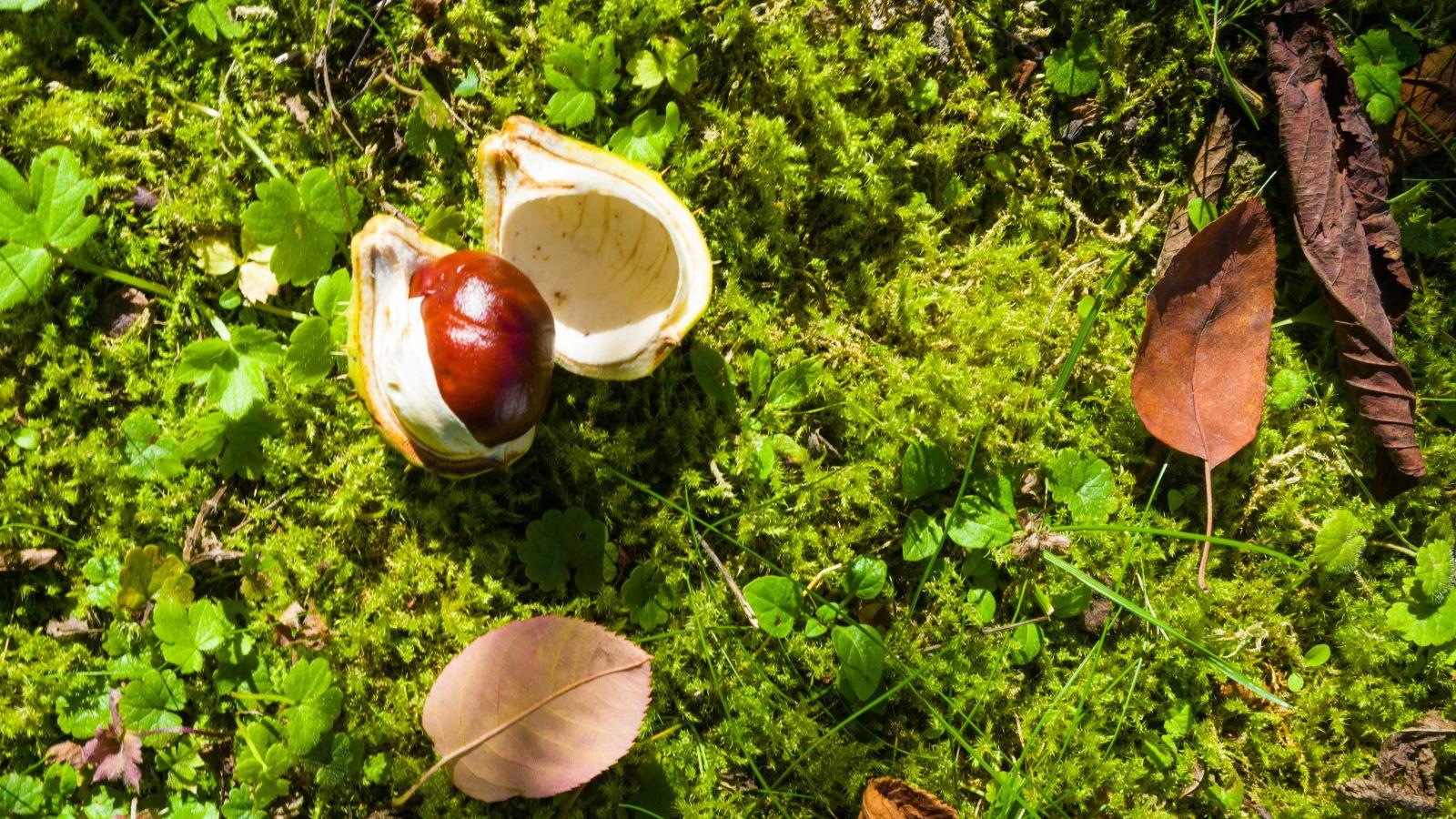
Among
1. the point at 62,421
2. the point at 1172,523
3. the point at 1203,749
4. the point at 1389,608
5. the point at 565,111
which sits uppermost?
the point at 565,111

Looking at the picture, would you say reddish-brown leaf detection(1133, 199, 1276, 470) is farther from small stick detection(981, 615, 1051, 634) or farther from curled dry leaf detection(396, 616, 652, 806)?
curled dry leaf detection(396, 616, 652, 806)

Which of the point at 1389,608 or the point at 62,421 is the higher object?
the point at 62,421

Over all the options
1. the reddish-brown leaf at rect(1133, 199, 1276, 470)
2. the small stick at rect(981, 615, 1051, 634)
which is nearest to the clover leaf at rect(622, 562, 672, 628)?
the small stick at rect(981, 615, 1051, 634)

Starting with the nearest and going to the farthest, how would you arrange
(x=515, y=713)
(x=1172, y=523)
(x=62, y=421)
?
(x=515, y=713) < (x=62, y=421) < (x=1172, y=523)

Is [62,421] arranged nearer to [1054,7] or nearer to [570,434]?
[570,434]

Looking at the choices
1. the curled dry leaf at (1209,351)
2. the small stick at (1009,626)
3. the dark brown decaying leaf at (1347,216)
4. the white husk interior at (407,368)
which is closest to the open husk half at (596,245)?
the white husk interior at (407,368)

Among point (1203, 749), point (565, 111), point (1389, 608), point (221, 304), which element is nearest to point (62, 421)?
point (221, 304)

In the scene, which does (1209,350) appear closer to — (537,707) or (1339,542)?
(1339,542)
